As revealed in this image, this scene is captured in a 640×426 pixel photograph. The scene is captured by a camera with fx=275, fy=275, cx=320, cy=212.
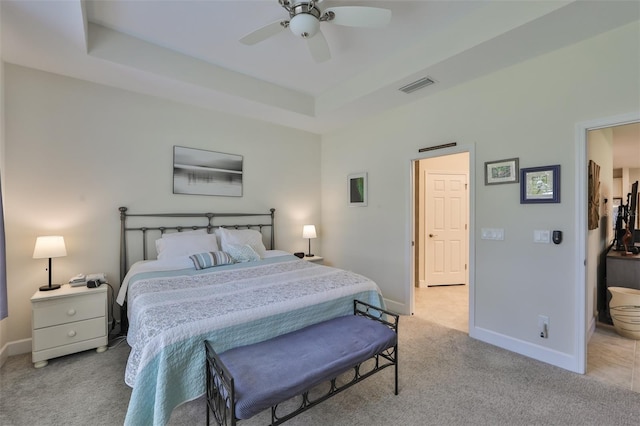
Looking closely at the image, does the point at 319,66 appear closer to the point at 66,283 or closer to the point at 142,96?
the point at 142,96

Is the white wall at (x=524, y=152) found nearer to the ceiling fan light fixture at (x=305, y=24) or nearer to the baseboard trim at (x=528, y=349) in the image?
the baseboard trim at (x=528, y=349)

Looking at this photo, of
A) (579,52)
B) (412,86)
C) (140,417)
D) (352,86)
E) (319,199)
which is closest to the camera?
(140,417)

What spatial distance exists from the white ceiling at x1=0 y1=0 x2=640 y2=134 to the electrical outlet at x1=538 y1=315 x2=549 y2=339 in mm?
2415

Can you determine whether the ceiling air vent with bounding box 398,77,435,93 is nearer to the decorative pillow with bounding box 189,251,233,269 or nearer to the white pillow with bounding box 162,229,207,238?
the decorative pillow with bounding box 189,251,233,269


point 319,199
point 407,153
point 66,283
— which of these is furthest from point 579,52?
point 66,283

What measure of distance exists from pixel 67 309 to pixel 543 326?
435cm

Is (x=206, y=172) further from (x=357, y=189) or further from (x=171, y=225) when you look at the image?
(x=357, y=189)

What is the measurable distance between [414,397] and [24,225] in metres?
3.83

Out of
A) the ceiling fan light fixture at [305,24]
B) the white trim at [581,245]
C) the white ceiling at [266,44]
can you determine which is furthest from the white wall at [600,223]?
the ceiling fan light fixture at [305,24]

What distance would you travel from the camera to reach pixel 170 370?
5.01 ft

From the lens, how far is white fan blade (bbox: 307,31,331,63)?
2.22 metres

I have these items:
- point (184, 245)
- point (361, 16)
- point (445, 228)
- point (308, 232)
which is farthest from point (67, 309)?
point (445, 228)

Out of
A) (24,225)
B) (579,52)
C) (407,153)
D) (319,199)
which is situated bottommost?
(24,225)

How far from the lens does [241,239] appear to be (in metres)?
3.56
